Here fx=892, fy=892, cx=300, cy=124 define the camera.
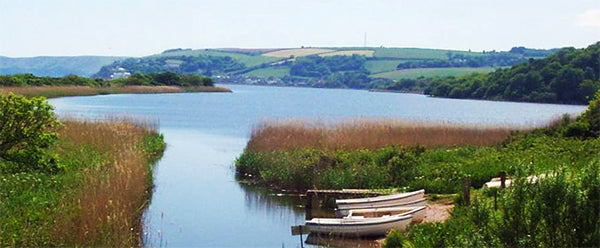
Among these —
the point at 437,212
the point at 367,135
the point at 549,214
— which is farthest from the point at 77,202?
the point at 367,135

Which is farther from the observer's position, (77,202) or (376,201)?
(376,201)

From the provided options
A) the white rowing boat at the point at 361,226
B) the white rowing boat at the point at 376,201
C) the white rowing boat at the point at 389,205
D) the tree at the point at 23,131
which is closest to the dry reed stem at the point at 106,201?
the tree at the point at 23,131

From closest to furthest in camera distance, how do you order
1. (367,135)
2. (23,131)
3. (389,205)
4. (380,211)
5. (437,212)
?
(23,131) < (437,212) < (380,211) < (389,205) < (367,135)

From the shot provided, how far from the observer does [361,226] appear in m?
19.2

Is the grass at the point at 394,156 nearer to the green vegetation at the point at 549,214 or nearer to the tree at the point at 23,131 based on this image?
the green vegetation at the point at 549,214

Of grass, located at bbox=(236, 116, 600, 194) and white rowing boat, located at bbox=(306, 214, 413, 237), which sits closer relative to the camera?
white rowing boat, located at bbox=(306, 214, 413, 237)

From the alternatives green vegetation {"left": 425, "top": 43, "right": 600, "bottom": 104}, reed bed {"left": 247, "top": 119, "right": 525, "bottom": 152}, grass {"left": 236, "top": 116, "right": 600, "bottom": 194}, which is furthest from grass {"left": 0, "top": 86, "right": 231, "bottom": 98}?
grass {"left": 236, "top": 116, "right": 600, "bottom": 194}

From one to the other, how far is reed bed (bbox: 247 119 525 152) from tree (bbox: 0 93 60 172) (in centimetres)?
1381

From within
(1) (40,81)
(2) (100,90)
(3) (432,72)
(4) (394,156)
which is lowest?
(3) (432,72)

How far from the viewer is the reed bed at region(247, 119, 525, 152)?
31969 millimetres

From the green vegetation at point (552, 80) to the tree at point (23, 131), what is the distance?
71.4 m

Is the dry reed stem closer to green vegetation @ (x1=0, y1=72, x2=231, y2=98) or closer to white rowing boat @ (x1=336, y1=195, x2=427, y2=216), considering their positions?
white rowing boat @ (x1=336, y1=195, x2=427, y2=216)

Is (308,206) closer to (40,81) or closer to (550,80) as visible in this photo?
(40,81)

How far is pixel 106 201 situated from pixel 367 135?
17.3m
